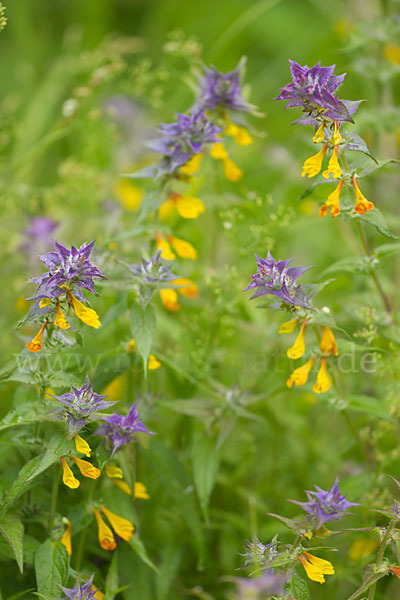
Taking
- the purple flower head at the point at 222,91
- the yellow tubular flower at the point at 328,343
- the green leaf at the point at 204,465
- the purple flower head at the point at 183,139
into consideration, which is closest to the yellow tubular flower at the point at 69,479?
the green leaf at the point at 204,465

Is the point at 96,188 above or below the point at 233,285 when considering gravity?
above

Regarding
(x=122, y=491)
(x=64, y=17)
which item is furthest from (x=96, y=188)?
(x=64, y=17)

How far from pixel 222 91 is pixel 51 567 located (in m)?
0.76

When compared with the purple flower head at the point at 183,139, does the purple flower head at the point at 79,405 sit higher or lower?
lower

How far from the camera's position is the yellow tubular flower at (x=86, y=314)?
784 millimetres

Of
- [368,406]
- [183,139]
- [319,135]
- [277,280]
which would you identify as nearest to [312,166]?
[319,135]

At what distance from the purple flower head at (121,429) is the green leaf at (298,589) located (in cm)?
25

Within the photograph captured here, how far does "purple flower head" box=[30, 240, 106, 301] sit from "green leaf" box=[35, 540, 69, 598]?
0.33m

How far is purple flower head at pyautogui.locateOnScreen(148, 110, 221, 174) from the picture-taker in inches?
38.7

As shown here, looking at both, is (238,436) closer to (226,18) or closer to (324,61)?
(324,61)

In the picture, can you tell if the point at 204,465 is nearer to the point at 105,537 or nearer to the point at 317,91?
the point at 105,537

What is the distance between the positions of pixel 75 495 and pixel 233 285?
0.43 m

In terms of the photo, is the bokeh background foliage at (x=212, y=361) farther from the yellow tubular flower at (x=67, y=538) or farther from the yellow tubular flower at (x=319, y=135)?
the yellow tubular flower at (x=319, y=135)

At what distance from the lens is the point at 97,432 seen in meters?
0.88
